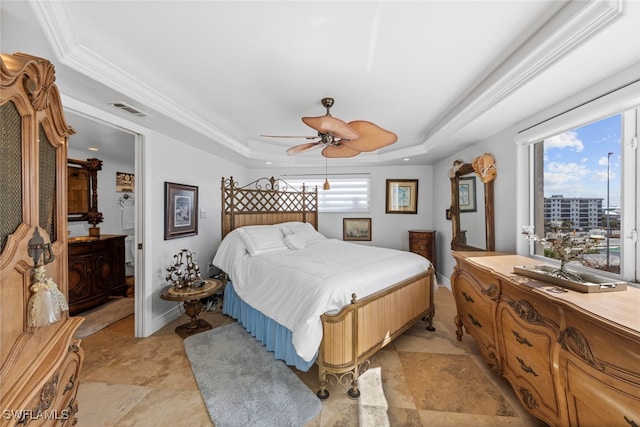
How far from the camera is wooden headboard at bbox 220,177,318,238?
11.7 ft

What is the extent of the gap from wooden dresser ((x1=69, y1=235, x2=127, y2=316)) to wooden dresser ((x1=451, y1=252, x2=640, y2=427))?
4.45 meters

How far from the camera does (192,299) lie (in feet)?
8.28

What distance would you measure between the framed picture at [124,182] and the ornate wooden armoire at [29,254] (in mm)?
4075

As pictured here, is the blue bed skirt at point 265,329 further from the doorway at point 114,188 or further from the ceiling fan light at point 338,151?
the ceiling fan light at point 338,151

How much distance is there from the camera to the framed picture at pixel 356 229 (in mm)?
4887

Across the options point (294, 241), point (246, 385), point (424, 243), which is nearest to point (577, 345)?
point (246, 385)

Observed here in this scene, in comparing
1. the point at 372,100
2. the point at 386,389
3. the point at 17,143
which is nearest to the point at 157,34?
the point at 17,143

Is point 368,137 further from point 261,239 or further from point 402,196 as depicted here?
point 402,196

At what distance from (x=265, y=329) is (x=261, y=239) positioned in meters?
1.05

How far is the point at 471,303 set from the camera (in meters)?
2.21

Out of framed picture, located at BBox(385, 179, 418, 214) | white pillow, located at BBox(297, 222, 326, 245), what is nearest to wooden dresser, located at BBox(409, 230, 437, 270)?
framed picture, located at BBox(385, 179, 418, 214)

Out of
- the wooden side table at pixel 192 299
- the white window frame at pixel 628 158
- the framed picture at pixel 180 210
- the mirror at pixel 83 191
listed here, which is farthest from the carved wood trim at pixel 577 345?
the mirror at pixel 83 191

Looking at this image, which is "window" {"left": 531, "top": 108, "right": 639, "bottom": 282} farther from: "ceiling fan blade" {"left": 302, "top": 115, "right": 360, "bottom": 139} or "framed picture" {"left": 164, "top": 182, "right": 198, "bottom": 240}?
"framed picture" {"left": 164, "top": 182, "right": 198, "bottom": 240}

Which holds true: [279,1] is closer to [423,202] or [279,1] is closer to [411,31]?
[411,31]
